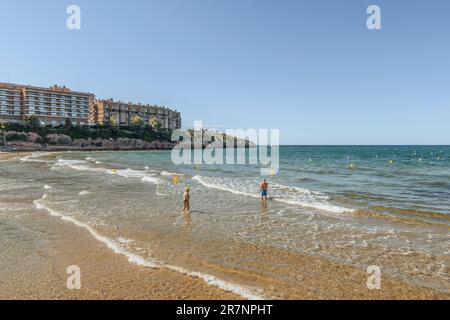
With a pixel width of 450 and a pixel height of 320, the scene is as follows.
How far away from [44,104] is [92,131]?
997 inches

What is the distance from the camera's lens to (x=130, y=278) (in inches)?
305

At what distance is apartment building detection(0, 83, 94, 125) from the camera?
4865 inches

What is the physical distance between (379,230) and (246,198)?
967cm

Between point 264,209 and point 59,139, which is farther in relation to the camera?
point 59,139

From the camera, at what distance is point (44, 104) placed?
433 feet

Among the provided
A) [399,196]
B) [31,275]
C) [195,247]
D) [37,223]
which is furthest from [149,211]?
[399,196]

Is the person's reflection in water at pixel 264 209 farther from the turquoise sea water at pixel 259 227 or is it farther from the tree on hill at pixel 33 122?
the tree on hill at pixel 33 122

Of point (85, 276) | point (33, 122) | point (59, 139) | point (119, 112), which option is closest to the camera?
point (85, 276)

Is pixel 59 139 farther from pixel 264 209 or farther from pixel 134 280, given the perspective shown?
pixel 134 280

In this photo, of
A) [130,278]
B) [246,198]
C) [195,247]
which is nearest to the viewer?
[130,278]

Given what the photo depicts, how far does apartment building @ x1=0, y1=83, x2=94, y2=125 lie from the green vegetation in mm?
13847

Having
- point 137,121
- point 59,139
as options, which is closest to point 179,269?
point 59,139
